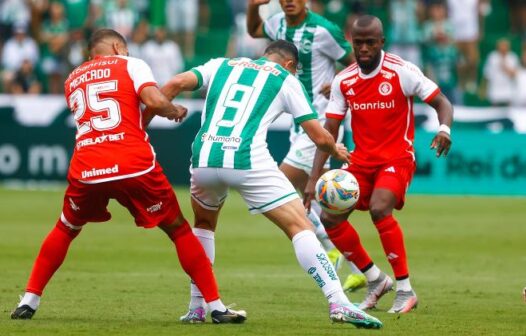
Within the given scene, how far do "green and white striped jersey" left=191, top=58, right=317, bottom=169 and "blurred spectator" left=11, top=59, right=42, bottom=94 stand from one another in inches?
714

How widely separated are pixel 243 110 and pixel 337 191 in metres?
1.14

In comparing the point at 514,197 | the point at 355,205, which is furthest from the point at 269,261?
the point at 514,197

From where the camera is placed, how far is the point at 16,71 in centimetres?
2706

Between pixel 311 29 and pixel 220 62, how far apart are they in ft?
11.6

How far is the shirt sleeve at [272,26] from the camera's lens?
13.1 meters

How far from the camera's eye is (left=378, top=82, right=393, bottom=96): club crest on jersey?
10531 millimetres

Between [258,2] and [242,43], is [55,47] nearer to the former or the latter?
[242,43]

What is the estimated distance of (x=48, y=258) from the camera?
936 centimetres

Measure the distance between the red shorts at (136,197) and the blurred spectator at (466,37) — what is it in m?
19.0

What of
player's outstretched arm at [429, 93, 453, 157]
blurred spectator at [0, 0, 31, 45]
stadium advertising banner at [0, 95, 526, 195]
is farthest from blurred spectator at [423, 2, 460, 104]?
player's outstretched arm at [429, 93, 453, 157]

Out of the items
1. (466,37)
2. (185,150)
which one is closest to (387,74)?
(185,150)

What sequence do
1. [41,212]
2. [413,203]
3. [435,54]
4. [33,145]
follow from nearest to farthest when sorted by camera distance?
[41,212]
[413,203]
[33,145]
[435,54]

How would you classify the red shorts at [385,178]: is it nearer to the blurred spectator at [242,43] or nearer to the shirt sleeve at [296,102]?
the shirt sleeve at [296,102]

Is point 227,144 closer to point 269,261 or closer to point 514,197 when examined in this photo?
point 269,261
